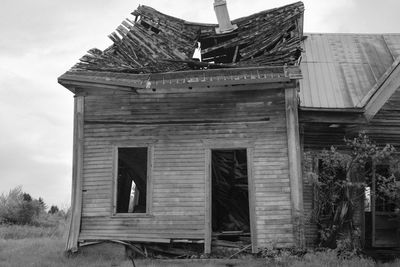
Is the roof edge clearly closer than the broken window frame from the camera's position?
No

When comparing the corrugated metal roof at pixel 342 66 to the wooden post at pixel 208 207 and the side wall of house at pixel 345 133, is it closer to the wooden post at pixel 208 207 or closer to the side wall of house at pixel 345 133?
the side wall of house at pixel 345 133

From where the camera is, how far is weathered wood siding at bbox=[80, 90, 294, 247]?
1117 cm

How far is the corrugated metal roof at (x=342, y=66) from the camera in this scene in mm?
12320

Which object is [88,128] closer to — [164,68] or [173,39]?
[164,68]

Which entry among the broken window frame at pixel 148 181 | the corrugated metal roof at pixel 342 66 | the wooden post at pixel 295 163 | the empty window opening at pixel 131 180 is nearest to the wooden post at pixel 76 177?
the broken window frame at pixel 148 181

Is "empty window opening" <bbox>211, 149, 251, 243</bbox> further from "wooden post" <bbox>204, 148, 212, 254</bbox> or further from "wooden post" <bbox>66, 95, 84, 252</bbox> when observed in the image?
"wooden post" <bbox>66, 95, 84, 252</bbox>

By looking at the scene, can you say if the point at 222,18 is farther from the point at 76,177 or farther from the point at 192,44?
the point at 76,177

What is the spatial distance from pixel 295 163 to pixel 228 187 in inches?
112

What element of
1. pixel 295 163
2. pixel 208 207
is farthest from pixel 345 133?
pixel 208 207

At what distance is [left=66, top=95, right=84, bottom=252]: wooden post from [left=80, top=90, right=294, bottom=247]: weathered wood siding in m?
0.14

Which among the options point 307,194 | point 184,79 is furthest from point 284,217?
point 184,79

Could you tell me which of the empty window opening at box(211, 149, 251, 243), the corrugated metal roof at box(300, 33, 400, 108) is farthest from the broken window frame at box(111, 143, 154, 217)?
the corrugated metal roof at box(300, 33, 400, 108)

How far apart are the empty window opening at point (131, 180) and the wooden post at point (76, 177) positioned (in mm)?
1537

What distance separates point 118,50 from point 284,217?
20.0 ft
